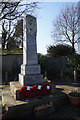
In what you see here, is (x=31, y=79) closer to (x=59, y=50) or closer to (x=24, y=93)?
(x=24, y=93)

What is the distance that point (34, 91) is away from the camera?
470 cm

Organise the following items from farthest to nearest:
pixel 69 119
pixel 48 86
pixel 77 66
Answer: pixel 77 66, pixel 48 86, pixel 69 119

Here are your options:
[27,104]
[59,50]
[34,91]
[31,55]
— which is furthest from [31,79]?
[59,50]

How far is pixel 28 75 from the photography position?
18.1 feet

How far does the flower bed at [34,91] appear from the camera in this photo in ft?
14.8

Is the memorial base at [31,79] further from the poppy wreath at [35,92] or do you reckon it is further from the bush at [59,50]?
the bush at [59,50]

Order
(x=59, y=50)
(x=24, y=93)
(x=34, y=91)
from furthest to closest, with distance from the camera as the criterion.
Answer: (x=59, y=50), (x=34, y=91), (x=24, y=93)

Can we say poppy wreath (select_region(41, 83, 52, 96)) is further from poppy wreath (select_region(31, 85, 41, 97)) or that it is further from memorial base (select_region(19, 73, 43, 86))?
memorial base (select_region(19, 73, 43, 86))

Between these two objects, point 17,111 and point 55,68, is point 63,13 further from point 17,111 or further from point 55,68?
point 17,111

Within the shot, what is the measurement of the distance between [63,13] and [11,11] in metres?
10.9

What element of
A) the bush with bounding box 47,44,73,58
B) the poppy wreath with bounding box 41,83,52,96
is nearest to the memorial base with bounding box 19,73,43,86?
the poppy wreath with bounding box 41,83,52,96

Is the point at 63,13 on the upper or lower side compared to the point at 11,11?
upper

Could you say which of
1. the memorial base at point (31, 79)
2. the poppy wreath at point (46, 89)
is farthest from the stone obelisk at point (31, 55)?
the poppy wreath at point (46, 89)

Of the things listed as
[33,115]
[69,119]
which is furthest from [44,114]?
[69,119]
